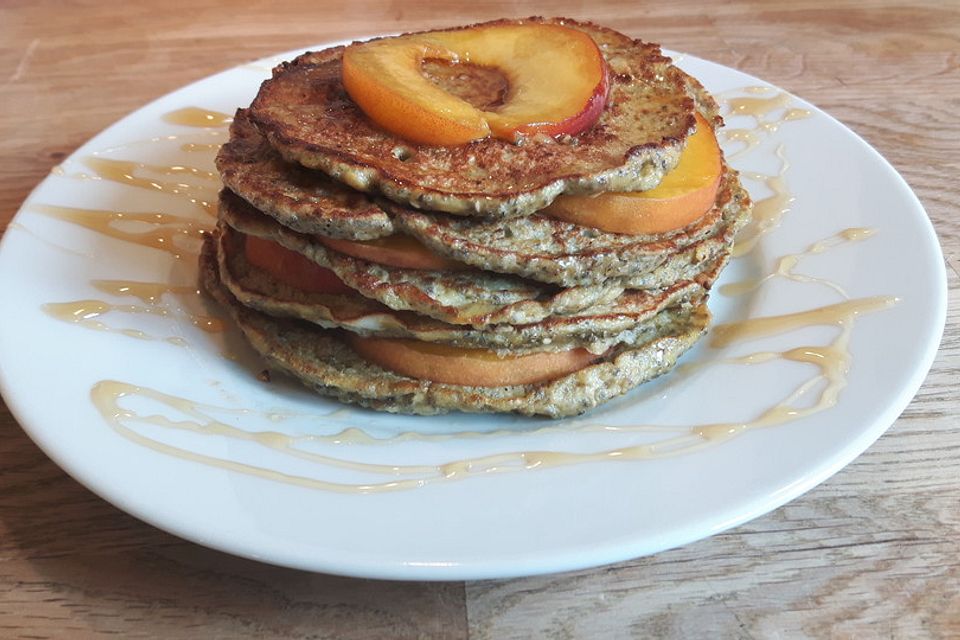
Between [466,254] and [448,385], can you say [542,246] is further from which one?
[448,385]

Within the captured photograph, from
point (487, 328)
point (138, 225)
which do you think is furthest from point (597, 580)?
point (138, 225)

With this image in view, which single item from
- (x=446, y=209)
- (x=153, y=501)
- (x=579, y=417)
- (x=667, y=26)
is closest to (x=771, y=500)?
(x=579, y=417)

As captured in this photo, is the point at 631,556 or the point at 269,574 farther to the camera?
the point at 269,574

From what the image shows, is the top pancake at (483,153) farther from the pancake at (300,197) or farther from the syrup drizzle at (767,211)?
the syrup drizzle at (767,211)

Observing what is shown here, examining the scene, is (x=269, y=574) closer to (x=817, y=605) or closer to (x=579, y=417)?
(x=579, y=417)

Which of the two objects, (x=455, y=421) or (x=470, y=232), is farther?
(x=455, y=421)

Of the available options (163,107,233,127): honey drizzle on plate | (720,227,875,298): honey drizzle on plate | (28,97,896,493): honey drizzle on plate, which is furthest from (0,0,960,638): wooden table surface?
(163,107,233,127): honey drizzle on plate
